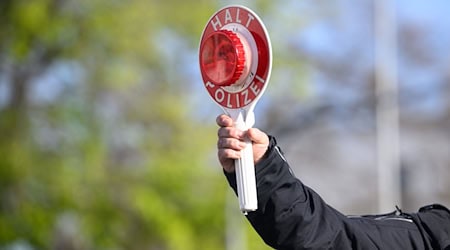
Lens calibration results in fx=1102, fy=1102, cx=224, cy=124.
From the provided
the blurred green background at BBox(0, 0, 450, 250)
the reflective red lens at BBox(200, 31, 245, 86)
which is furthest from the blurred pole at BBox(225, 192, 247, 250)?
the reflective red lens at BBox(200, 31, 245, 86)

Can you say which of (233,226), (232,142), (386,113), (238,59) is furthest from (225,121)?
(386,113)

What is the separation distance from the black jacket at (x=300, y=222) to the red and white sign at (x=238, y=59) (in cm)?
22

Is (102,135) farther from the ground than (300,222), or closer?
farther from the ground

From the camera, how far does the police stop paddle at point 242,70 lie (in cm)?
365

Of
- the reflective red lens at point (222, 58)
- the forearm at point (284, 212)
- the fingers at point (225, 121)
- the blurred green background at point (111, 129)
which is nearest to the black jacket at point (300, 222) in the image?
the forearm at point (284, 212)

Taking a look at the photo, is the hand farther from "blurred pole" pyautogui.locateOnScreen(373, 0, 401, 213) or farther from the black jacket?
"blurred pole" pyautogui.locateOnScreen(373, 0, 401, 213)

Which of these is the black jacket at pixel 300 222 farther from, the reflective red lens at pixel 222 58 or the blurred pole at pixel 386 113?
the blurred pole at pixel 386 113

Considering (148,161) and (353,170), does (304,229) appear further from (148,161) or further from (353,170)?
(353,170)

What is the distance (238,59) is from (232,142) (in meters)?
0.28

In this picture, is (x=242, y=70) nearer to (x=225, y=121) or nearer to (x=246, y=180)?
(x=225, y=121)

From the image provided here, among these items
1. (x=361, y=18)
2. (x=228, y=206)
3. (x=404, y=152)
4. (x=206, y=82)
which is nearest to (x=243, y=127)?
(x=206, y=82)

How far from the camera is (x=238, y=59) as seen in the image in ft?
12.1

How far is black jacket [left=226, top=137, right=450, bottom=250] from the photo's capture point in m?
3.70

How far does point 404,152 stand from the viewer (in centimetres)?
3356
